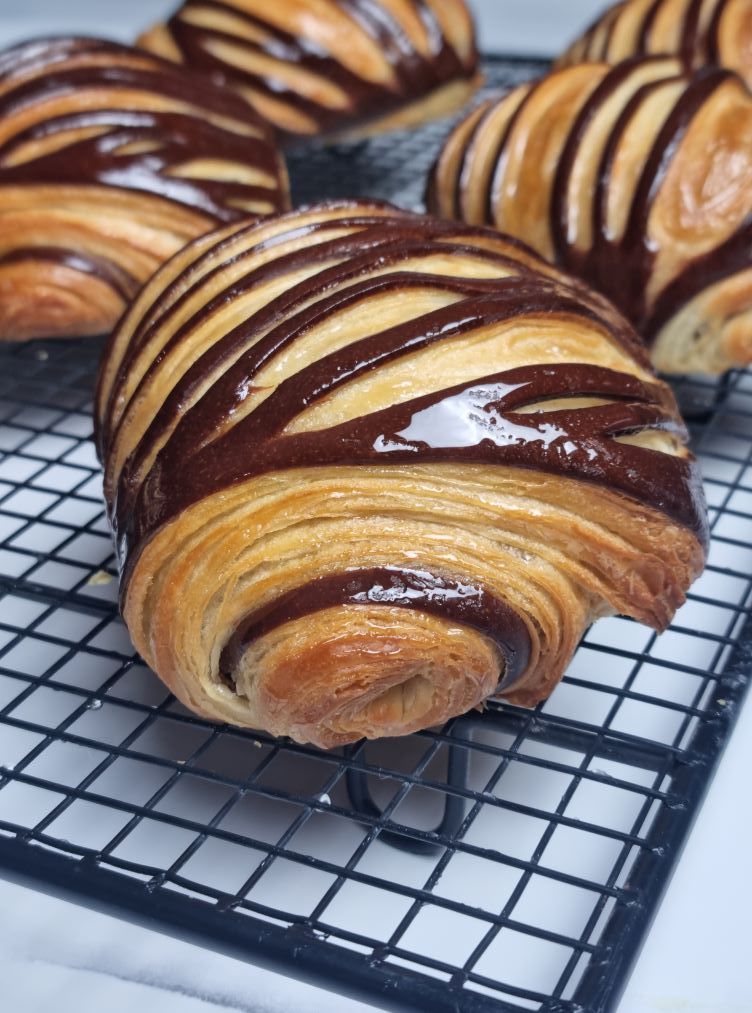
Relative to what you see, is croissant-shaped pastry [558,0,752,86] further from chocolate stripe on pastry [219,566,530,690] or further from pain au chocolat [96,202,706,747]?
chocolate stripe on pastry [219,566,530,690]

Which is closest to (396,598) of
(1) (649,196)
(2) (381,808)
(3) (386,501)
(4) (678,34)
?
(3) (386,501)

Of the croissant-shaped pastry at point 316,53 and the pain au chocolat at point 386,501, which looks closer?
the pain au chocolat at point 386,501

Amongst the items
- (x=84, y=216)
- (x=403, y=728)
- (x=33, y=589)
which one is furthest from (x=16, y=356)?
(x=403, y=728)

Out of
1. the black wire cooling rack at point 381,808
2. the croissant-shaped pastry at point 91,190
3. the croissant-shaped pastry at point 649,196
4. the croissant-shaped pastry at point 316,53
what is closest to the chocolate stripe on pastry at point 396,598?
the black wire cooling rack at point 381,808

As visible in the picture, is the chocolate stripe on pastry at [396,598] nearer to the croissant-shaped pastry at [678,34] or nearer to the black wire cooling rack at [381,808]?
the black wire cooling rack at [381,808]

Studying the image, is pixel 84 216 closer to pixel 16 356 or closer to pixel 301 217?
pixel 16 356

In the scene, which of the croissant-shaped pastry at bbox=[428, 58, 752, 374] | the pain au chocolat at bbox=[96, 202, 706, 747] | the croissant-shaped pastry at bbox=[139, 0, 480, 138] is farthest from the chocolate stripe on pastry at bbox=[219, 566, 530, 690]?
the croissant-shaped pastry at bbox=[139, 0, 480, 138]
